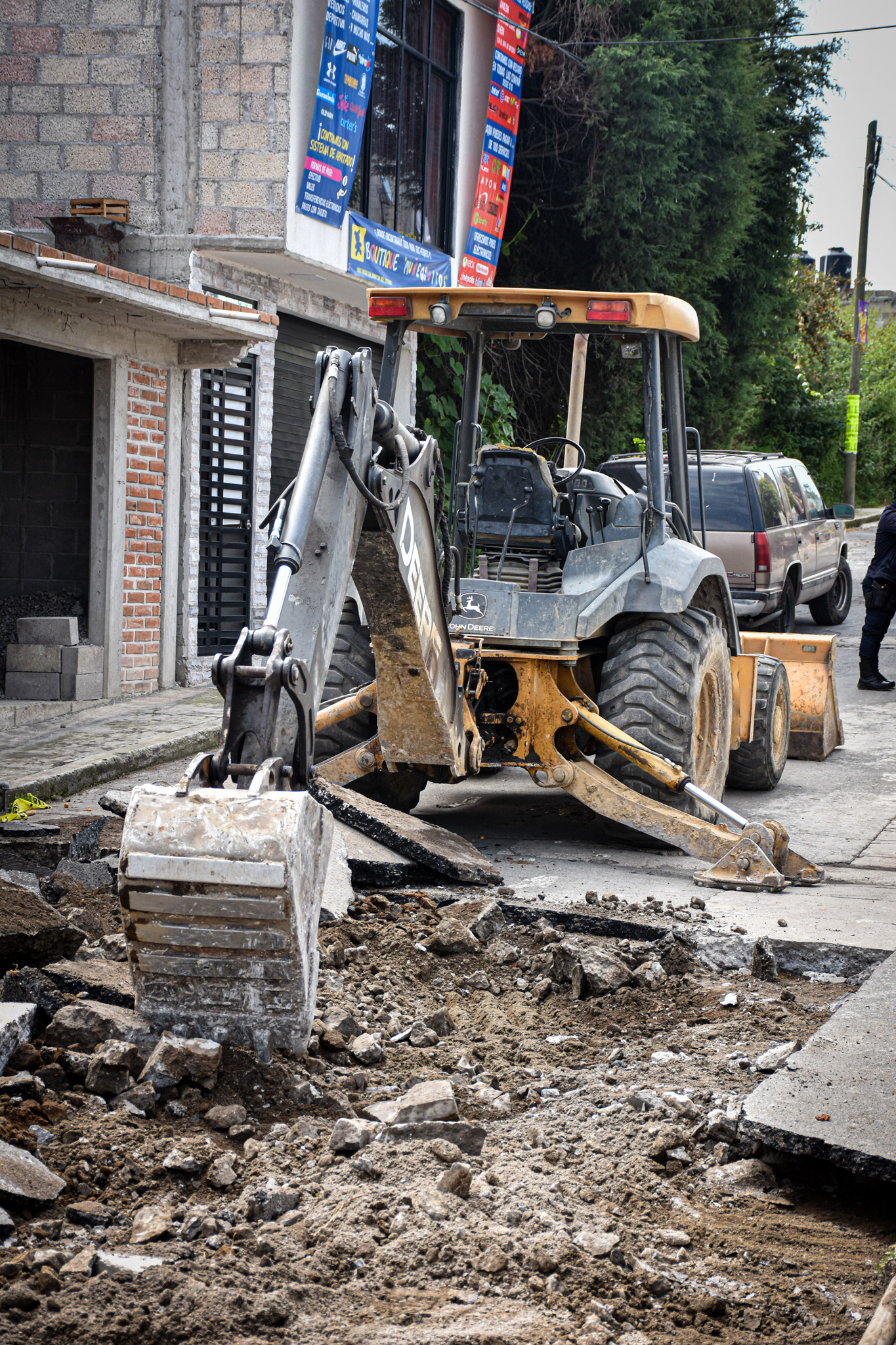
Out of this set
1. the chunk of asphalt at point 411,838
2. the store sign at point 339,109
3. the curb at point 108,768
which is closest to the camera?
the chunk of asphalt at point 411,838

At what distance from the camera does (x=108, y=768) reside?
862 cm

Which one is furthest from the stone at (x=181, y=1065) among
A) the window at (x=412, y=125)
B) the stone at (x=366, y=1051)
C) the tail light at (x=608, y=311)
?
the window at (x=412, y=125)

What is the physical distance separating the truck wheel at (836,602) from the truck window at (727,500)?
121 inches

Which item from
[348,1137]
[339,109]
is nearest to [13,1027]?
[348,1137]

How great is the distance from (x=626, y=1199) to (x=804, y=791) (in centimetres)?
602

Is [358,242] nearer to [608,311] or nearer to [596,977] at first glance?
[608,311]

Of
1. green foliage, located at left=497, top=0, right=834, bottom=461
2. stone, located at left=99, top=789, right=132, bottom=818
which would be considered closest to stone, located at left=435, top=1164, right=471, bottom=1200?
stone, located at left=99, top=789, right=132, bottom=818

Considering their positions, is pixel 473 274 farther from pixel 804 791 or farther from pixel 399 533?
pixel 399 533

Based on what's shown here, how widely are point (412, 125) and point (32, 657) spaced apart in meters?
8.09

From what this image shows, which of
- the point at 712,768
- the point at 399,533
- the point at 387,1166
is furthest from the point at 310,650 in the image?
the point at 712,768

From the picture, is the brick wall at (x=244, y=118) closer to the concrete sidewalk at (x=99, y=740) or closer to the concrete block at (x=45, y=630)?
the concrete block at (x=45, y=630)

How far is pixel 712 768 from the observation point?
7.66 metres

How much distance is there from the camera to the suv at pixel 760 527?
1420 centimetres

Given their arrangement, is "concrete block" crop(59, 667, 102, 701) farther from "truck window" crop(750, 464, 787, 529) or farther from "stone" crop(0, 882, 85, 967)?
"truck window" crop(750, 464, 787, 529)
